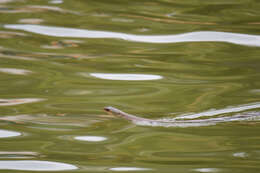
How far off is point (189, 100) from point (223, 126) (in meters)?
0.57

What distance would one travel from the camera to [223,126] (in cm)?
396

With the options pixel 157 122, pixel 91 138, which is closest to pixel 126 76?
pixel 157 122

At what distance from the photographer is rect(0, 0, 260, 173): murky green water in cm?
353

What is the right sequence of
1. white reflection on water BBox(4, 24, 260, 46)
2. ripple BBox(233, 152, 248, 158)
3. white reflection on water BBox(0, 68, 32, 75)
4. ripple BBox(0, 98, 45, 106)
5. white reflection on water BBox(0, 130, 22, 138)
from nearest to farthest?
1. ripple BBox(233, 152, 248, 158)
2. white reflection on water BBox(0, 130, 22, 138)
3. ripple BBox(0, 98, 45, 106)
4. white reflection on water BBox(0, 68, 32, 75)
5. white reflection on water BBox(4, 24, 260, 46)

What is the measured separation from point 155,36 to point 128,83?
975 mm

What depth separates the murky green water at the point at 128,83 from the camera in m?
3.53

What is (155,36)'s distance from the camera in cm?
564

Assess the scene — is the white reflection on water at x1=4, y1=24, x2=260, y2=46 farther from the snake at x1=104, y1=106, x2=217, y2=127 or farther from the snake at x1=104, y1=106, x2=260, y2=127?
the snake at x1=104, y1=106, x2=217, y2=127

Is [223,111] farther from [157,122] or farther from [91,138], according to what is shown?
[91,138]

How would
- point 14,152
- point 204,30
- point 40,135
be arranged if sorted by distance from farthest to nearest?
1. point 204,30
2. point 40,135
3. point 14,152

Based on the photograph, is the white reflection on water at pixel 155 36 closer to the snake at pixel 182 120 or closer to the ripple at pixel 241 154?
the snake at pixel 182 120

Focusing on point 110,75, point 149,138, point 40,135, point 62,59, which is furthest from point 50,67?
point 149,138

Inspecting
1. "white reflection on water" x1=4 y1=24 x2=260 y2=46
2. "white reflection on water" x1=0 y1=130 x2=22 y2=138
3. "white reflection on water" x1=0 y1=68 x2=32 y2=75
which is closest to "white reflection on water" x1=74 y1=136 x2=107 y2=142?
"white reflection on water" x1=0 y1=130 x2=22 y2=138

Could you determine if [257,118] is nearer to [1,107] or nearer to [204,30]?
[204,30]
